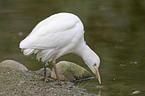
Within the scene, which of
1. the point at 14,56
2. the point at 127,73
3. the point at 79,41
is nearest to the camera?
the point at 79,41

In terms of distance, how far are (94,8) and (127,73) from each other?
10109 millimetres

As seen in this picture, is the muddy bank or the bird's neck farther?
the bird's neck

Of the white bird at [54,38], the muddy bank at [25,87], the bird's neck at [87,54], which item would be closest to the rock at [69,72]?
the muddy bank at [25,87]

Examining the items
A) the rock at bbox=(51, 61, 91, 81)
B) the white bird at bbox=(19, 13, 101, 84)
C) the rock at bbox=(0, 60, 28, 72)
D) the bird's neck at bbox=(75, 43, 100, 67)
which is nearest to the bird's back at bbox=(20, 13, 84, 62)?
the white bird at bbox=(19, 13, 101, 84)

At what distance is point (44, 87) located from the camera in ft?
19.4

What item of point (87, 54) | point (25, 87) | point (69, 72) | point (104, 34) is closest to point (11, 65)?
point (69, 72)

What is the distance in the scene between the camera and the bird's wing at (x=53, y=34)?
582 cm

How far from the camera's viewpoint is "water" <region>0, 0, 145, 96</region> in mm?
7301

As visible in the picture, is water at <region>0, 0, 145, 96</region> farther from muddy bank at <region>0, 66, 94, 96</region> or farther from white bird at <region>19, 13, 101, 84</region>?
white bird at <region>19, 13, 101, 84</region>

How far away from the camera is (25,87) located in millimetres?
5656

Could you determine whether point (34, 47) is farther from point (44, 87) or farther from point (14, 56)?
point (14, 56)

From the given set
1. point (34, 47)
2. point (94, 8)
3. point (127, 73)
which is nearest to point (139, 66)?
point (127, 73)

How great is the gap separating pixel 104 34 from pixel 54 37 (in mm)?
6190

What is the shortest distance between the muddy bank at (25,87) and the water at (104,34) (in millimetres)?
965
